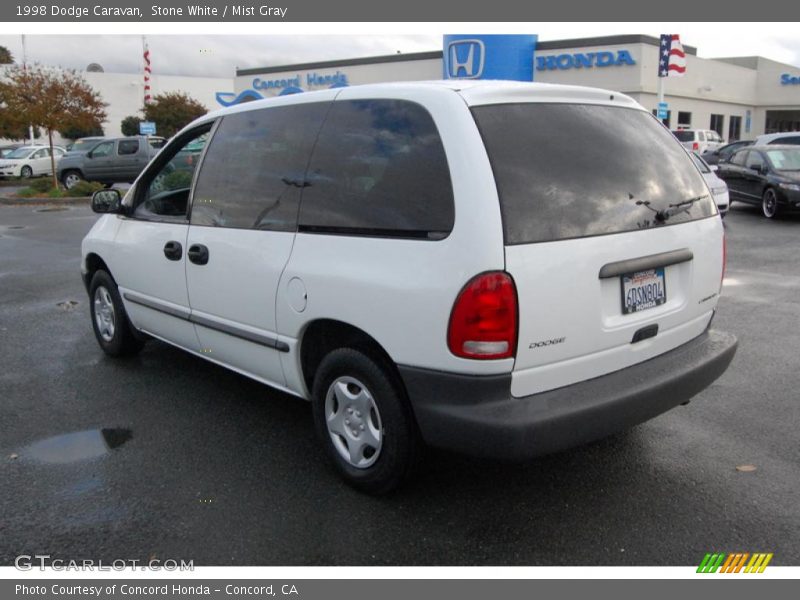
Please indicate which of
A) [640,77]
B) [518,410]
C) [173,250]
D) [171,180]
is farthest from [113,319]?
[640,77]

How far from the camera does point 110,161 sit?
2333 cm

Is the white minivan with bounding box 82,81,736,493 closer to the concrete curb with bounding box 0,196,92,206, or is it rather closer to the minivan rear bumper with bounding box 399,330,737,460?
the minivan rear bumper with bounding box 399,330,737,460

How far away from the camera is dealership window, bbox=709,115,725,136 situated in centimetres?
4412

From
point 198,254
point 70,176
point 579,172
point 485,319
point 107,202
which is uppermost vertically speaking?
point 579,172

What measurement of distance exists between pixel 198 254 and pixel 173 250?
1.10 feet

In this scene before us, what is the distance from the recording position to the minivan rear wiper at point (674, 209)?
11.3ft

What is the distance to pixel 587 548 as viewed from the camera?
120 inches

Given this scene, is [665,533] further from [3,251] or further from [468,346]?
[3,251]

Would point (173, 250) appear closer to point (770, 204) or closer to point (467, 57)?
point (770, 204)

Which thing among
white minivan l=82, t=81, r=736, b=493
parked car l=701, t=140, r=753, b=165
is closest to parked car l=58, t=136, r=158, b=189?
parked car l=701, t=140, r=753, b=165

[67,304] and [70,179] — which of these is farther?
→ [70,179]

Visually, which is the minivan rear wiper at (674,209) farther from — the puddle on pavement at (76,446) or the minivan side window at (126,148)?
the minivan side window at (126,148)

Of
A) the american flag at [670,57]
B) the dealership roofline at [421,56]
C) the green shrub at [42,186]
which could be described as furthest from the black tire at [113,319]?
the dealership roofline at [421,56]

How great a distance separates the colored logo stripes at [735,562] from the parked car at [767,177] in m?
13.2
